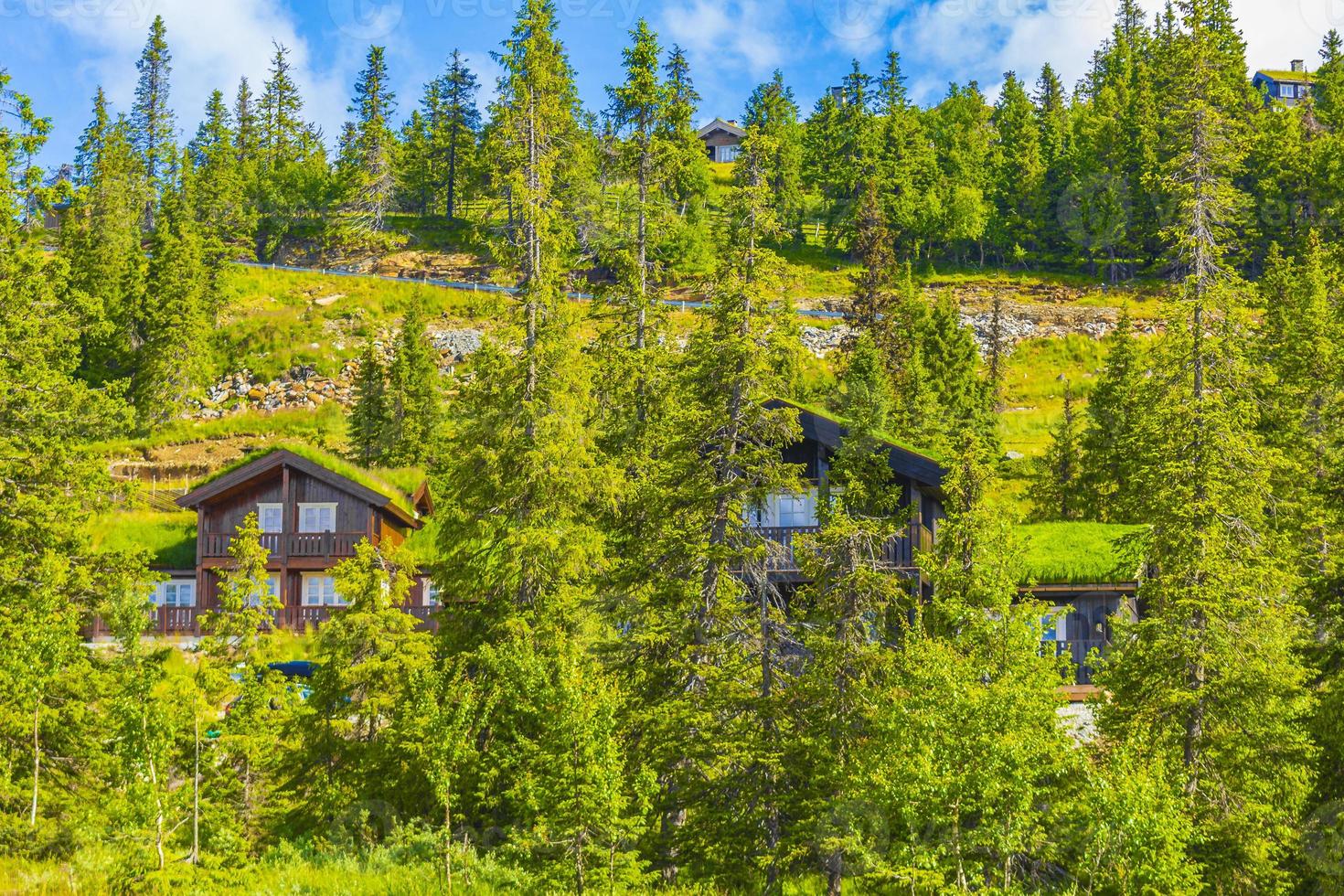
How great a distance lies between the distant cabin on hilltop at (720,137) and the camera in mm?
131500

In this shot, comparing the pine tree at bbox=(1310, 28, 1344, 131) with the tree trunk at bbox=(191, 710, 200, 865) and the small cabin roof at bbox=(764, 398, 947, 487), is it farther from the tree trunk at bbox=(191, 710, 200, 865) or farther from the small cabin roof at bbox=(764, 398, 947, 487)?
the tree trunk at bbox=(191, 710, 200, 865)

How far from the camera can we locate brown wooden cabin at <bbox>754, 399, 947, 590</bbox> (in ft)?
101

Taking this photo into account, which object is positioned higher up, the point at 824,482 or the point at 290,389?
the point at 290,389

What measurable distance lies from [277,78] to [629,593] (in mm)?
121779

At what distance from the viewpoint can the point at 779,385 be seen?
21.6 metres

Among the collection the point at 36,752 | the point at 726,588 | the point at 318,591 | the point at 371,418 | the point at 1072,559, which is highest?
the point at 371,418

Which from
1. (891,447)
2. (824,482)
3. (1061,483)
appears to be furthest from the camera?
(1061,483)

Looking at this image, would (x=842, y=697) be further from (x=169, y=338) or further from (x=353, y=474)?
(x=169, y=338)

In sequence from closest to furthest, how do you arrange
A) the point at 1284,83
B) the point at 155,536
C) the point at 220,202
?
1. the point at 155,536
2. the point at 220,202
3. the point at 1284,83

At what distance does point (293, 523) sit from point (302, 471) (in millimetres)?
1977

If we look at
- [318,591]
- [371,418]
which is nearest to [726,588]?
[318,591]

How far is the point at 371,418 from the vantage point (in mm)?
53375

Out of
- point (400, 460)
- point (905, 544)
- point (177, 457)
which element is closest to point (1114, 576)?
point (905, 544)

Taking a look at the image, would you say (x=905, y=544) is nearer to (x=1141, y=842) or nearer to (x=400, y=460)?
(x=1141, y=842)
